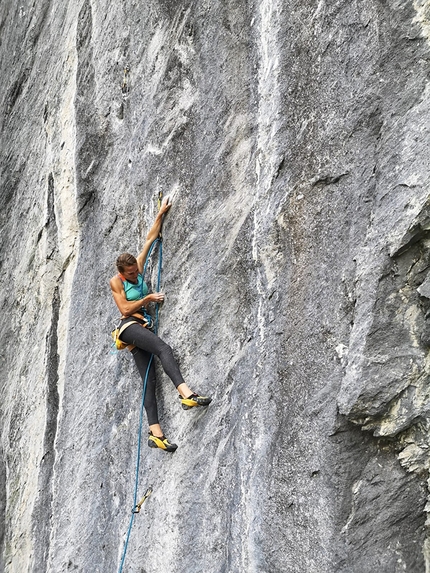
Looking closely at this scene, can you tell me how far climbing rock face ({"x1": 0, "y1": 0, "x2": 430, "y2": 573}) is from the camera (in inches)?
191

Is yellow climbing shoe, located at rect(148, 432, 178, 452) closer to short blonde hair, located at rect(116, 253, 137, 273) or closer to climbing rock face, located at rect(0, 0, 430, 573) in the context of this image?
climbing rock face, located at rect(0, 0, 430, 573)

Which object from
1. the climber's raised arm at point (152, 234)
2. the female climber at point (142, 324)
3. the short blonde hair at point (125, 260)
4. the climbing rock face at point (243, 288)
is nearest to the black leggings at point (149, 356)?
the female climber at point (142, 324)

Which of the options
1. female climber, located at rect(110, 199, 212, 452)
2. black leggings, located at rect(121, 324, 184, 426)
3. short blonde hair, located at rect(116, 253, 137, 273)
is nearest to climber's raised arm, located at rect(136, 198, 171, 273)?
female climber, located at rect(110, 199, 212, 452)

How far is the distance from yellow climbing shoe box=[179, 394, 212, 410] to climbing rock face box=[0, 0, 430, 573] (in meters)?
0.12

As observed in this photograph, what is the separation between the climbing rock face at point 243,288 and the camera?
4.85 meters

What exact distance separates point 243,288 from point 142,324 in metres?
1.32

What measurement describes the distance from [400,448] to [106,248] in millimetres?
4406

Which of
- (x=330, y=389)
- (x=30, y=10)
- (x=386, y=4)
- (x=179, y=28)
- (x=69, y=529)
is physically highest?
(x=30, y=10)

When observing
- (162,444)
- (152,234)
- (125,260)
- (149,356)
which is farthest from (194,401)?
(152,234)

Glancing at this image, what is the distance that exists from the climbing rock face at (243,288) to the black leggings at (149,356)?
0.40 feet

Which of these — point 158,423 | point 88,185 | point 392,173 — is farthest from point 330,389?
point 88,185

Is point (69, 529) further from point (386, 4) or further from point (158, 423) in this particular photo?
point (386, 4)

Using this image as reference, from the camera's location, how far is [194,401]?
242 inches

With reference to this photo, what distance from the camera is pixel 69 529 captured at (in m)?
8.17
